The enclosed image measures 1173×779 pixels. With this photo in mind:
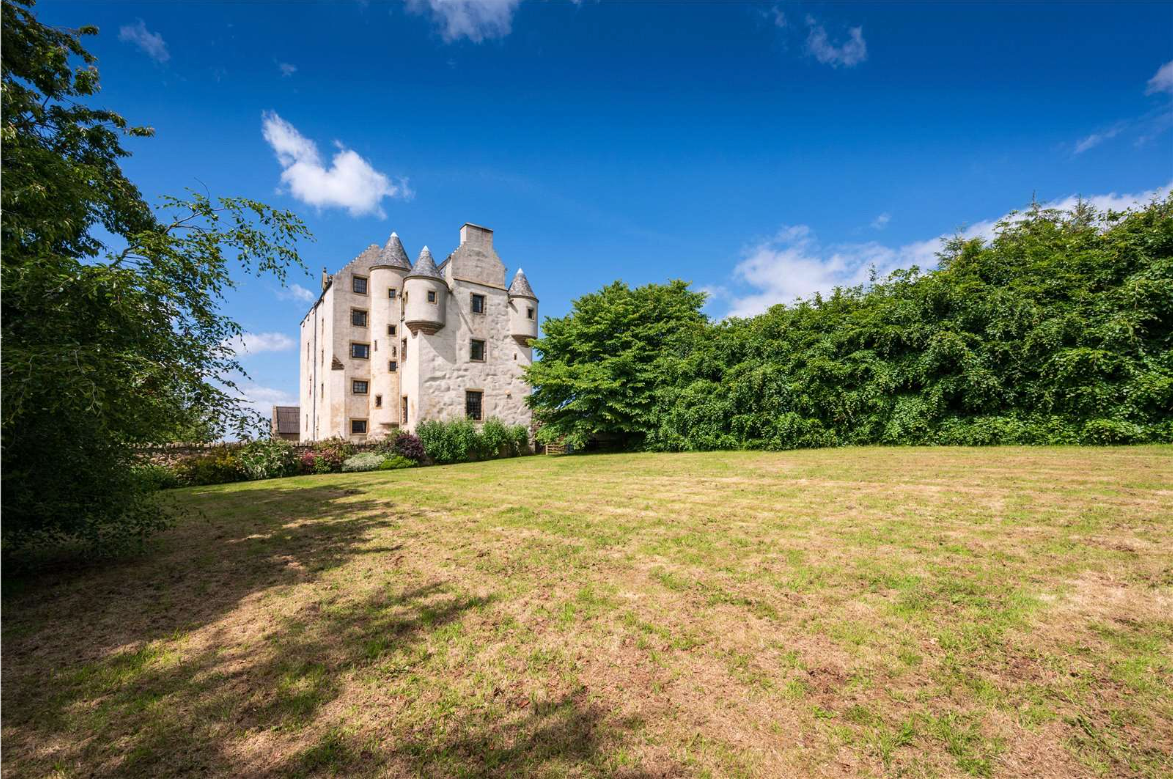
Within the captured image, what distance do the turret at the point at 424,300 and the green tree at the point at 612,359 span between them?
6057 millimetres

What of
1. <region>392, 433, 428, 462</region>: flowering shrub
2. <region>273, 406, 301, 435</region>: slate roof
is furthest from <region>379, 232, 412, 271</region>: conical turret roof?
<region>273, 406, 301, 435</region>: slate roof

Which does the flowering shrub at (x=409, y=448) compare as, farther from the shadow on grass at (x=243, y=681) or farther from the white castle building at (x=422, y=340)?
the shadow on grass at (x=243, y=681)

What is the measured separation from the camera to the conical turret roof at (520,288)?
27600 millimetres

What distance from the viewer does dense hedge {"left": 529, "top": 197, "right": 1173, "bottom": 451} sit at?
1235 centimetres

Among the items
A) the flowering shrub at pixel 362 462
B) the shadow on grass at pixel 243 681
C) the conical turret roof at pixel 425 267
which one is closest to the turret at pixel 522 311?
the conical turret roof at pixel 425 267

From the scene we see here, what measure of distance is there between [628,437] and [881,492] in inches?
709

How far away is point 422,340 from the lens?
24.2 m

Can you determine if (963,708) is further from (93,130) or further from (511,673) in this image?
(93,130)

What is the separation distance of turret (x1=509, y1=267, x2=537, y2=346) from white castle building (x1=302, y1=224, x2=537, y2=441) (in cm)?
6

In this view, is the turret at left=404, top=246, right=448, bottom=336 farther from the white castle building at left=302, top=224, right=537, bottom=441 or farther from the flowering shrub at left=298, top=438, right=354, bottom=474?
the flowering shrub at left=298, top=438, right=354, bottom=474

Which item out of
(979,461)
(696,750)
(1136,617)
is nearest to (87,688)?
(696,750)

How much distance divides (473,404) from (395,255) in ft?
34.5

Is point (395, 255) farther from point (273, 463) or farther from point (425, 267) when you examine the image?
point (273, 463)

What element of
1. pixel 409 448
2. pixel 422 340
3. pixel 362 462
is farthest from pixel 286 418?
pixel 362 462
